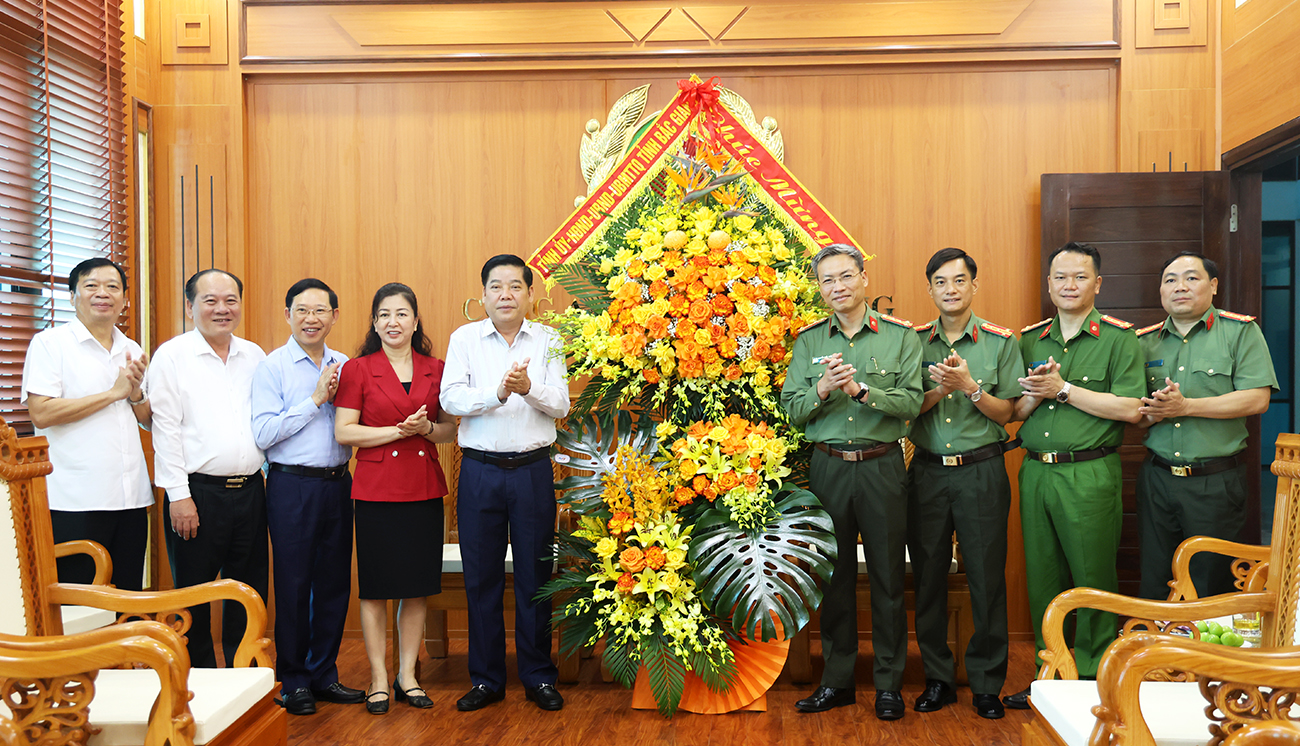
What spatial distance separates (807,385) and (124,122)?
138 inches

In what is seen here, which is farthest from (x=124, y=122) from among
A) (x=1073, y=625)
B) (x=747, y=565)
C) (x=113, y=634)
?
(x=1073, y=625)

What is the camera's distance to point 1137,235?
4.12 meters

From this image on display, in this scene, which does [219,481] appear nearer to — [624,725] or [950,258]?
[624,725]

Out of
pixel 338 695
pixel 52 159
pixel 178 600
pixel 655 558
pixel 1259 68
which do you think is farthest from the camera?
pixel 1259 68

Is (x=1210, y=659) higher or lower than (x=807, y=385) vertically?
lower

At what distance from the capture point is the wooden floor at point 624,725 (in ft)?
9.93

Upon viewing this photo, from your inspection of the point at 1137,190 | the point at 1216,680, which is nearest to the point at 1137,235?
the point at 1137,190

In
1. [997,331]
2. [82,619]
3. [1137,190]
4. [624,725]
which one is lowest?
[624,725]

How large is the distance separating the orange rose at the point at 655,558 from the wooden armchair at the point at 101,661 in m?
1.26

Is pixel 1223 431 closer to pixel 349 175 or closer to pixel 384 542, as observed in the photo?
pixel 384 542

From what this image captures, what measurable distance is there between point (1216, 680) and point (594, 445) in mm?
2254

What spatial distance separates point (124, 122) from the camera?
4184mm

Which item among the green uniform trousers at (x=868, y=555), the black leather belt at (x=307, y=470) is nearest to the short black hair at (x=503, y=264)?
the black leather belt at (x=307, y=470)

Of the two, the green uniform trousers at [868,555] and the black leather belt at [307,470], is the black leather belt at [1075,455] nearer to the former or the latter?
the green uniform trousers at [868,555]
